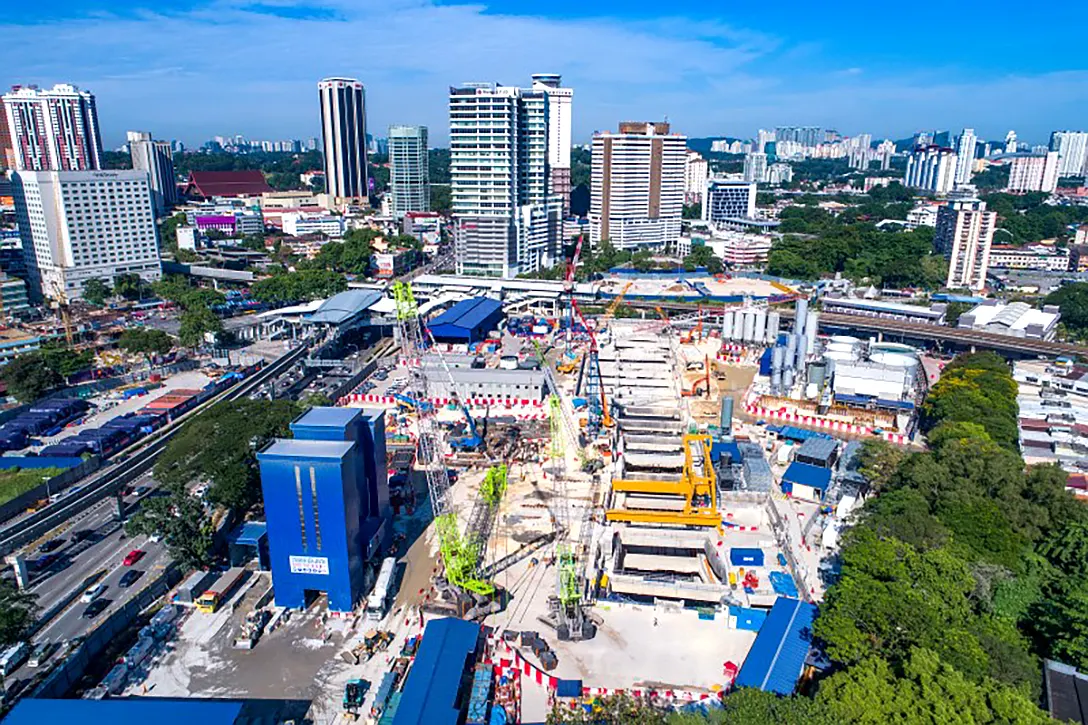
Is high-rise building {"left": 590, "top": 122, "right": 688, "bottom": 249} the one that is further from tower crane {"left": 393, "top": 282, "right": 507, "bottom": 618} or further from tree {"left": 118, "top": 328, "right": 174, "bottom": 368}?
tower crane {"left": 393, "top": 282, "right": 507, "bottom": 618}

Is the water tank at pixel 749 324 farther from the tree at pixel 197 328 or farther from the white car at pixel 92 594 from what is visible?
the white car at pixel 92 594

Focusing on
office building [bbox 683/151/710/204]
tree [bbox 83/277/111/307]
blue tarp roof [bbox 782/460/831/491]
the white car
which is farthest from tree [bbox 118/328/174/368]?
office building [bbox 683/151/710/204]

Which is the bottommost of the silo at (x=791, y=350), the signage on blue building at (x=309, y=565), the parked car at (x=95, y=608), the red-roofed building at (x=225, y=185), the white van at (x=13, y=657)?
the parked car at (x=95, y=608)

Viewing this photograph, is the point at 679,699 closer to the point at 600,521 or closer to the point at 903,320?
the point at 600,521

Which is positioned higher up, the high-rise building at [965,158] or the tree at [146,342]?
the high-rise building at [965,158]

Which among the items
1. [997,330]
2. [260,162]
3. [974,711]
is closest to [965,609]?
[974,711]

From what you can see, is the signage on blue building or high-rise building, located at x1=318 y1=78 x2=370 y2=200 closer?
the signage on blue building

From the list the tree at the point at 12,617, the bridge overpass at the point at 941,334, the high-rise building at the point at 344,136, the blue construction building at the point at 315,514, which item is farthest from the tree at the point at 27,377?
the high-rise building at the point at 344,136

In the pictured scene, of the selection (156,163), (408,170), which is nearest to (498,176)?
(408,170)
